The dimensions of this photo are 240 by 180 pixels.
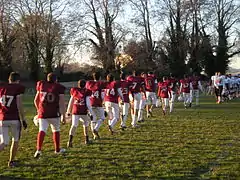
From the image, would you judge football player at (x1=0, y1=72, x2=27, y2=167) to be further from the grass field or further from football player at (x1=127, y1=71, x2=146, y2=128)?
football player at (x1=127, y1=71, x2=146, y2=128)

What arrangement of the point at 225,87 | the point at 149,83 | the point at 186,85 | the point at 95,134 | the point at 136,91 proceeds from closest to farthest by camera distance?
the point at 95,134 → the point at 136,91 → the point at 149,83 → the point at 186,85 → the point at 225,87

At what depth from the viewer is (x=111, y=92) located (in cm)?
1213

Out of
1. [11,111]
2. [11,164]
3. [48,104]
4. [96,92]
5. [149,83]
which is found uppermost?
[149,83]

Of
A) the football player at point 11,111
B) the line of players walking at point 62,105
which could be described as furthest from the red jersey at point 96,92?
the football player at point 11,111

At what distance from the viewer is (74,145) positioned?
34.2 ft

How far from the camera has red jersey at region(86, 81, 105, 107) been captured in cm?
1144

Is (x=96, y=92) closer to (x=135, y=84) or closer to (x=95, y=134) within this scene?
(x=95, y=134)

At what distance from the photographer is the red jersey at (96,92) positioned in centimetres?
1144

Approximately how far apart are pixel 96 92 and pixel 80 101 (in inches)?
52.7

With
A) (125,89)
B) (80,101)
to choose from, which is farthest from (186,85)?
(80,101)

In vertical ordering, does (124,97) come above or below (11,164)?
above

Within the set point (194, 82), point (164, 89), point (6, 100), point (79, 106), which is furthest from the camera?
point (194, 82)

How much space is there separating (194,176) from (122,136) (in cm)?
479

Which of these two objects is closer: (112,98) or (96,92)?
(96,92)
